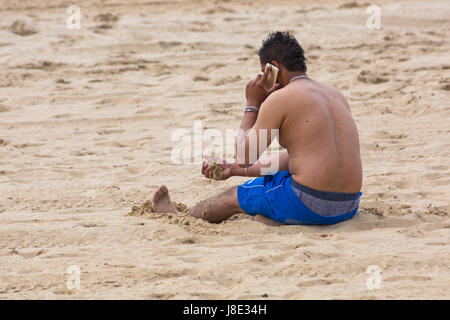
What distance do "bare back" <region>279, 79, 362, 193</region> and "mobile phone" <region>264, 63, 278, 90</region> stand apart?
5.5 inches

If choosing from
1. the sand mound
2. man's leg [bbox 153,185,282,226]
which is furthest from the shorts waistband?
the sand mound

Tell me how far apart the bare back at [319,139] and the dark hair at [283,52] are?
157 millimetres

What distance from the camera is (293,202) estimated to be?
372cm

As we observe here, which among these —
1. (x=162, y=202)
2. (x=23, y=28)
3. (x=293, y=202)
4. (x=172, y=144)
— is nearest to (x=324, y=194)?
(x=293, y=202)

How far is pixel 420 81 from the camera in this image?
6.87m

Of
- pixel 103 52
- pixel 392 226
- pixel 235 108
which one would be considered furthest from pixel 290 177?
pixel 103 52

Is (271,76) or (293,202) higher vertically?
(271,76)

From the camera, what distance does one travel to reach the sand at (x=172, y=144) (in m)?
3.11

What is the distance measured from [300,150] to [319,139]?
0.13 metres

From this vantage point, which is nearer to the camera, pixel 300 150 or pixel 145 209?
pixel 300 150

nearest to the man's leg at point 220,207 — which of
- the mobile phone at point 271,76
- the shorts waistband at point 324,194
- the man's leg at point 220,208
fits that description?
the man's leg at point 220,208

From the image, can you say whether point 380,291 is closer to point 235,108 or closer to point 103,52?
point 235,108

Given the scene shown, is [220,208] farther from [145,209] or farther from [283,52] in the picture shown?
[283,52]

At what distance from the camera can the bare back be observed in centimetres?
364
